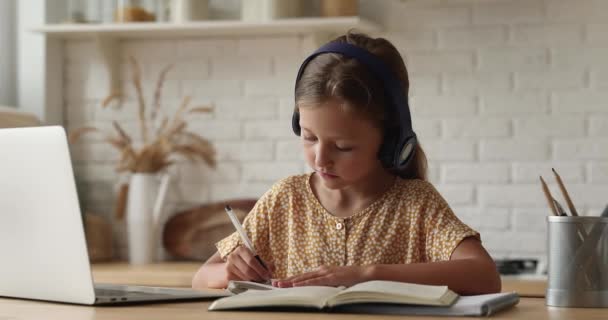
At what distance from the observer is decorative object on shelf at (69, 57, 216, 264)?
129 inches

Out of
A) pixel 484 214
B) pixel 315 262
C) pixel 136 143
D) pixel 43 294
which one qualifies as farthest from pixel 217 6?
pixel 43 294

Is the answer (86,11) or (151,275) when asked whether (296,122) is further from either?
(86,11)

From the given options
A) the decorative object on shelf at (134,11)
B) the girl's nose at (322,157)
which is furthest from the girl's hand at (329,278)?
the decorative object on shelf at (134,11)

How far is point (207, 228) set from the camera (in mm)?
3295

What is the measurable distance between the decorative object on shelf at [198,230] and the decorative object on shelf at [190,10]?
Result: 66 centimetres

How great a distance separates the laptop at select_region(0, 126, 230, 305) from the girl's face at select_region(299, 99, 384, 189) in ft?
1.14

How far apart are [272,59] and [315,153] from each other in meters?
1.75

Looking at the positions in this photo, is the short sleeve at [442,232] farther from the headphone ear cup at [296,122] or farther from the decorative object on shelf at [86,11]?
the decorative object on shelf at [86,11]

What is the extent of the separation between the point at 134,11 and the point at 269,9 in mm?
519

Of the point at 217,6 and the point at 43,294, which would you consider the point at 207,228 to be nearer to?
the point at 217,6

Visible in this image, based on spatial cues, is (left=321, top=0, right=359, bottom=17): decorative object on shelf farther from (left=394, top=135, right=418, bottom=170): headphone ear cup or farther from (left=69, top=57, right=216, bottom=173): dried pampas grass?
(left=394, top=135, right=418, bottom=170): headphone ear cup

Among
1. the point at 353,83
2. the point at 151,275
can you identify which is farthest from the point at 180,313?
the point at 151,275

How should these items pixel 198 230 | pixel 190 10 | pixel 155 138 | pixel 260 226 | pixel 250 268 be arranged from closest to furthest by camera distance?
pixel 250 268 → pixel 260 226 → pixel 190 10 → pixel 198 230 → pixel 155 138

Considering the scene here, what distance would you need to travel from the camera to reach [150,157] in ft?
10.8
